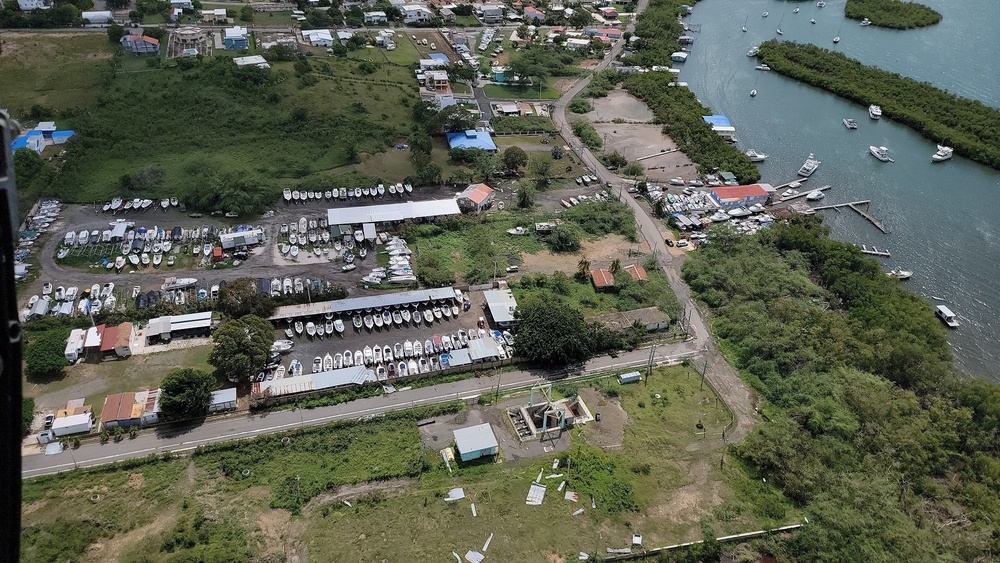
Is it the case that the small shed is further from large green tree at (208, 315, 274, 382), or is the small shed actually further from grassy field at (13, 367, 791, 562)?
large green tree at (208, 315, 274, 382)

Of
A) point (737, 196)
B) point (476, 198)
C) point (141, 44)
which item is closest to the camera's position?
point (476, 198)

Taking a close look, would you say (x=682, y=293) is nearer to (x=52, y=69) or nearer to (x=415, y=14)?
(x=415, y=14)

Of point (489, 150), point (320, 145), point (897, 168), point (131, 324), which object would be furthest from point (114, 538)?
point (897, 168)

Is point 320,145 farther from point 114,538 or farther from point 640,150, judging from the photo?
point 114,538

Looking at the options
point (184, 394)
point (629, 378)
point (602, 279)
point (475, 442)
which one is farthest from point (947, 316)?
point (184, 394)

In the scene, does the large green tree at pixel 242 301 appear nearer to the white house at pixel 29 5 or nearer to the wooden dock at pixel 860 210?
the wooden dock at pixel 860 210

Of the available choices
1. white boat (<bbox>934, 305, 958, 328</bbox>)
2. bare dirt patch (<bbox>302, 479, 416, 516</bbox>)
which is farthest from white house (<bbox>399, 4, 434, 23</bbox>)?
bare dirt patch (<bbox>302, 479, 416, 516</bbox>)
